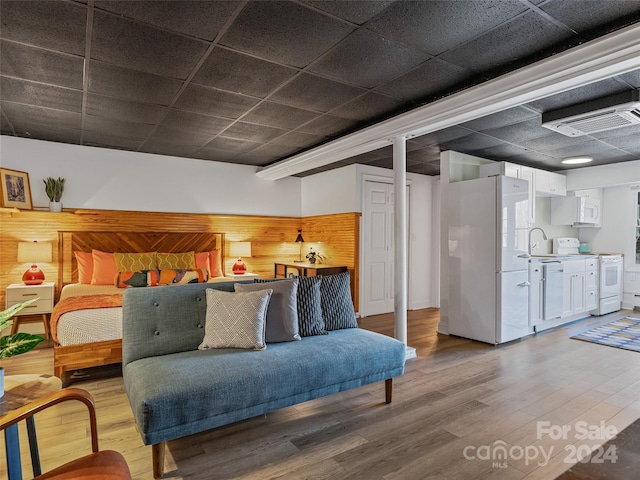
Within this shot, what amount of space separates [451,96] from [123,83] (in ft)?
8.96

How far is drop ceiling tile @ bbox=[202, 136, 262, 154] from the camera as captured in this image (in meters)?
4.73

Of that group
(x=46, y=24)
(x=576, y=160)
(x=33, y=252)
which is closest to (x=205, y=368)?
(x=46, y=24)

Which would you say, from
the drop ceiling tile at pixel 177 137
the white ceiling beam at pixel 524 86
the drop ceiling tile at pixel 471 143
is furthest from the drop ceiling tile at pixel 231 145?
the drop ceiling tile at pixel 471 143

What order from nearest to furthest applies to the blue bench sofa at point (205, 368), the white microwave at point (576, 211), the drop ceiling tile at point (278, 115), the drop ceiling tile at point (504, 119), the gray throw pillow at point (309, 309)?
the blue bench sofa at point (205, 368), the gray throw pillow at point (309, 309), the drop ceiling tile at point (504, 119), the drop ceiling tile at point (278, 115), the white microwave at point (576, 211)

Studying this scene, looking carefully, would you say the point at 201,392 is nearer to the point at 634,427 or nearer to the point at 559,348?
the point at 634,427

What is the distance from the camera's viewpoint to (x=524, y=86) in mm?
2633

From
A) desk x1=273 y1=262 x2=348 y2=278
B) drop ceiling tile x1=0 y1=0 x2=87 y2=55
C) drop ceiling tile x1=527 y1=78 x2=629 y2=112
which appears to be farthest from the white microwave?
drop ceiling tile x1=0 y1=0 x2=87 y2=55

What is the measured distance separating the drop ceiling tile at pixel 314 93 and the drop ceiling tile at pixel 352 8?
78 cm

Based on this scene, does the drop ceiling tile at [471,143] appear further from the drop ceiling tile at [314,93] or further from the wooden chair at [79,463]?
the wooden chair at [79,463]

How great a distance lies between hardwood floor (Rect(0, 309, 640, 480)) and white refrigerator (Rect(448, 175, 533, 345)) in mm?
855

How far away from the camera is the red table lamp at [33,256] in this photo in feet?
14.6

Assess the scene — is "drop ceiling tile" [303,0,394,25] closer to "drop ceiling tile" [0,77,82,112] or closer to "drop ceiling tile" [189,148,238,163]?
"drop ceiling tile" [0,77,82,112]

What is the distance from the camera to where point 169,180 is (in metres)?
5.65

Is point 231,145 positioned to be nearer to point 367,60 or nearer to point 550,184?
point 367,60
